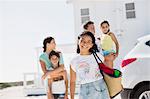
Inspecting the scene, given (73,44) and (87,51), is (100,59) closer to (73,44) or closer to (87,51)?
(87,51)

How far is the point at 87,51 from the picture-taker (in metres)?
4.06

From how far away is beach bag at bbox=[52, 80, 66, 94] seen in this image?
482 cm

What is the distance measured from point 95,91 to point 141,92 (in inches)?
81.3

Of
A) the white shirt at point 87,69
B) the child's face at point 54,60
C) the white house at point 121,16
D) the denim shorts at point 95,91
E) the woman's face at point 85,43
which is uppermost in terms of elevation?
the white house at point 121,16

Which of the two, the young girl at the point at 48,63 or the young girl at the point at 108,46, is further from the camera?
the young girl at the point at 108,46

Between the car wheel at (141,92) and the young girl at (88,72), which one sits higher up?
the young girl at (88,72)

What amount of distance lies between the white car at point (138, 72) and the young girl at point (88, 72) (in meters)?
1.83

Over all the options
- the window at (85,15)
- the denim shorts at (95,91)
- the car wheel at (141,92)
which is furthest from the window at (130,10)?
the denim shorts at (95,91)

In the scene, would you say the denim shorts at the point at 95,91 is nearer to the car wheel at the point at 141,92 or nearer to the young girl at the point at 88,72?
the young girl at the point at 88,72

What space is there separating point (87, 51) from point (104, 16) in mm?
10374

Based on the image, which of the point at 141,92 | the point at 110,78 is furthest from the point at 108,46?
the point at 110,78

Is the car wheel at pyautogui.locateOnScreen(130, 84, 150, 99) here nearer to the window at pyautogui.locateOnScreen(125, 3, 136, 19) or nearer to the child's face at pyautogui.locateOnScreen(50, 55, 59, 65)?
the child's face at pyautogui.locateOnScreen(50, 55, 59, 65)

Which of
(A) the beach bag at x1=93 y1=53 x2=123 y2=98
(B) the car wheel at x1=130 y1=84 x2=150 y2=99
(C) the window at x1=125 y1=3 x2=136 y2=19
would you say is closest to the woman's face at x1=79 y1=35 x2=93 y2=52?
(A) the beach bag at x1=93 y1=53 x2=123 y2=98

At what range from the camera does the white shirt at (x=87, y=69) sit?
13.1 feet
